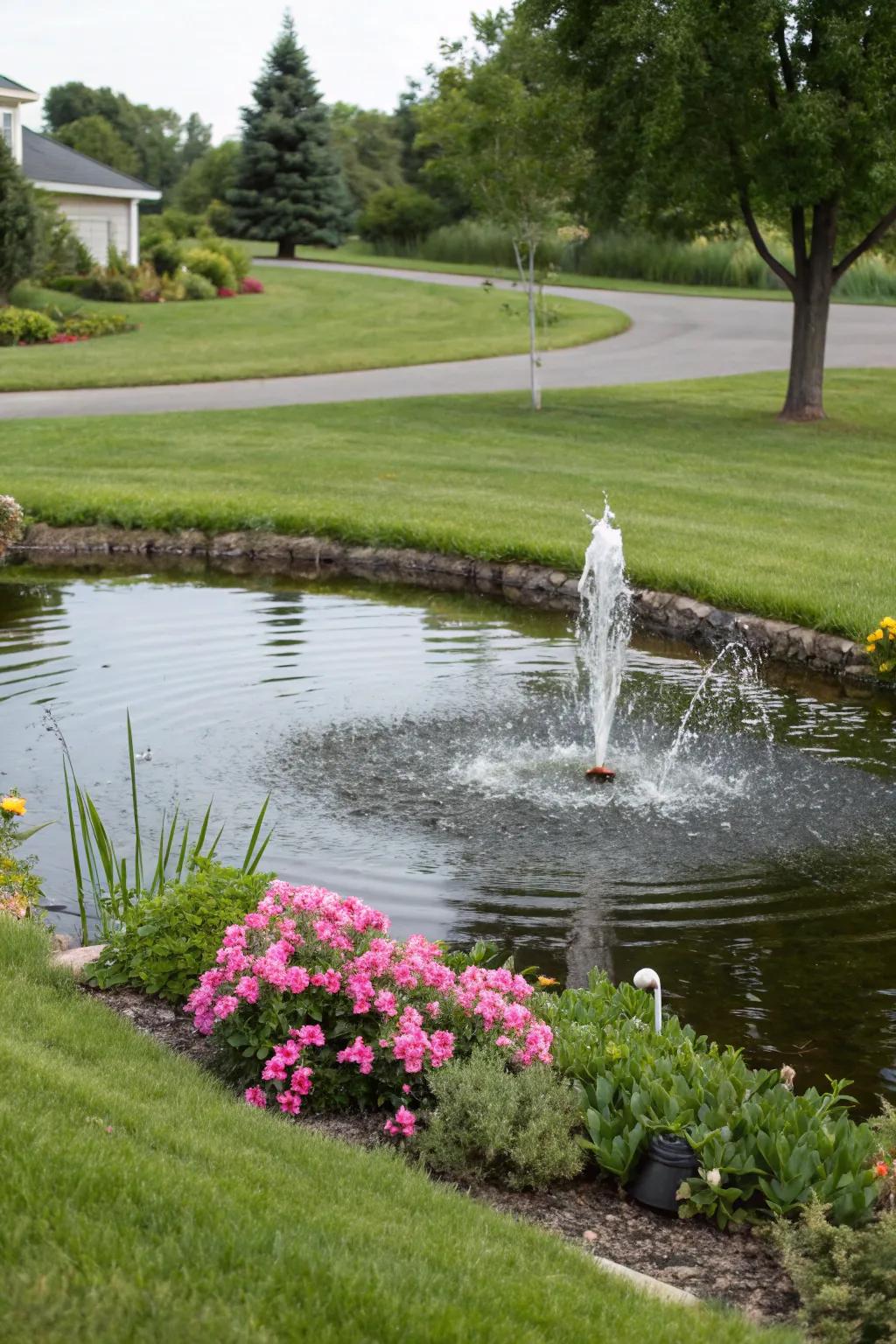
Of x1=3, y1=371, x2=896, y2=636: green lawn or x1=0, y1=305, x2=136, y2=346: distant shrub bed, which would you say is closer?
x1=3, y1=371, x2=896, y2=636: green lawn

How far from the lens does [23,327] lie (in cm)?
3331

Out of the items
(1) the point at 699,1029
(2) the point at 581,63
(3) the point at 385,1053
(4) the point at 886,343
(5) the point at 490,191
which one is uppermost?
(2) the point at 581,63

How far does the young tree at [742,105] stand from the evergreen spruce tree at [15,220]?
17.4 metres

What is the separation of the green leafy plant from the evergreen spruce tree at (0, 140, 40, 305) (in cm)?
2875

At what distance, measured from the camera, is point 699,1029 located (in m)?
5.59

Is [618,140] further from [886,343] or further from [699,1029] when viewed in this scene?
[699,1029]

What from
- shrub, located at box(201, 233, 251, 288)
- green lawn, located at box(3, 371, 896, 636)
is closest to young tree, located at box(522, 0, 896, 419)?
green lawn, located at box(3, 371, 896, 636)

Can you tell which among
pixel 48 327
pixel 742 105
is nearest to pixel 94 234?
pixel 48 327

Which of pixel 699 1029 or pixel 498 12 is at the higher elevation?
pixel 498 12

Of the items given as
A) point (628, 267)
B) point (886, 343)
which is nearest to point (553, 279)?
point (628, 267)

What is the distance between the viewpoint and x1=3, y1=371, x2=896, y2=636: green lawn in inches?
528

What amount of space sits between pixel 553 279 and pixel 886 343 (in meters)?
13.9

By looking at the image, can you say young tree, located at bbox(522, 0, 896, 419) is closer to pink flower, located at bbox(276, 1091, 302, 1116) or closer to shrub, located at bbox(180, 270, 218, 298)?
pink flower, located at bbox(276, 1091, 302, 1116)

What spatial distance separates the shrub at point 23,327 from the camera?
33.0 meters
